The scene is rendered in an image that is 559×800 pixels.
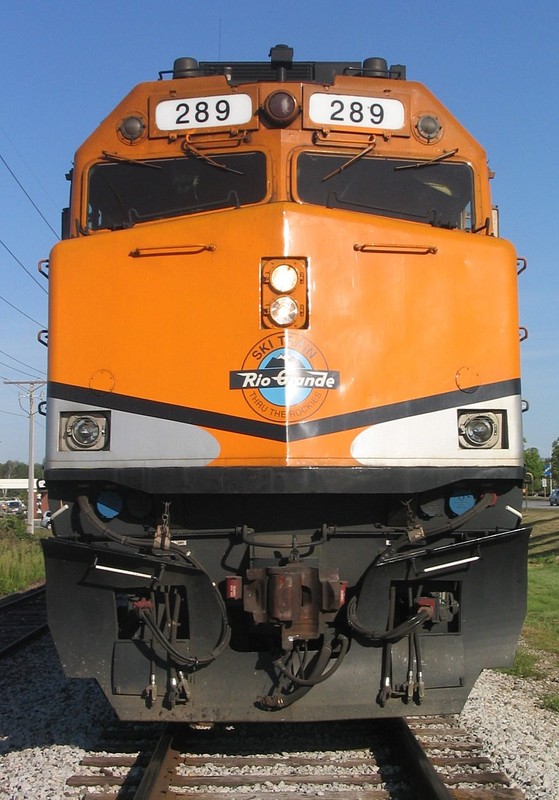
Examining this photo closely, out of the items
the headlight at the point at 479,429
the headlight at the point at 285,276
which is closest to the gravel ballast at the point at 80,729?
the headlight at the point at 479,429

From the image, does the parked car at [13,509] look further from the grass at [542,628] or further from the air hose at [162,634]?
the air hose at [162,634]

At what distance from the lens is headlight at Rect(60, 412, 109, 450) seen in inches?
195

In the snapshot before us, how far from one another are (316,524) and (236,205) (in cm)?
204

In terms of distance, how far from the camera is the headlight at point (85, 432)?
16.3ft

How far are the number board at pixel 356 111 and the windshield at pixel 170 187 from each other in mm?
488

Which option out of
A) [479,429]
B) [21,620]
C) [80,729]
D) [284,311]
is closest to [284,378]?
[284,311]

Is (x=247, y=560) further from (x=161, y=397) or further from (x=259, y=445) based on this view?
(x=161, y=397)

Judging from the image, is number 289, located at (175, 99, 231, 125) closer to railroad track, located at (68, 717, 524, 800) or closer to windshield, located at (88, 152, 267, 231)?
windshield, located at (88, 152, 267, 231)

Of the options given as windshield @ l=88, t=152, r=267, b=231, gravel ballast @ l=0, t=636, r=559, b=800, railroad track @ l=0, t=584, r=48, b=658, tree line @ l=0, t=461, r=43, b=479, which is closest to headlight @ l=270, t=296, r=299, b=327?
windshield @ l=88, t=152, r=267, b=231

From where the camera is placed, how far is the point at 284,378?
4781 millimetres

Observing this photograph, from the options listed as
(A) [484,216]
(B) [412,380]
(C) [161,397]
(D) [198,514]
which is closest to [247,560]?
(D) [198,514]

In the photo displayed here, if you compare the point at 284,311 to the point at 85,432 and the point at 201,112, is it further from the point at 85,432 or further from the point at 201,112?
the point at 201,112

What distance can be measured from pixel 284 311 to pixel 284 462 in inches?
34.5

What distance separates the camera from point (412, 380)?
4.96 metres
